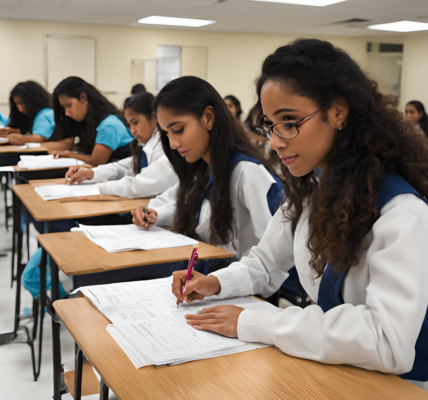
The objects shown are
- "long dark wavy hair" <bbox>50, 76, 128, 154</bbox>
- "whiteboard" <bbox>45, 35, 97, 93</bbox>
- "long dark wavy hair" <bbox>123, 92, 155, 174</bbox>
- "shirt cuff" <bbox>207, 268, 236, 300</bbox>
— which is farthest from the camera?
"whiteboard" <bbox>45, 35, 97, 93</bbox>

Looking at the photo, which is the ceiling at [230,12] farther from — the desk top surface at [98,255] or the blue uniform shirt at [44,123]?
the desk top surface at [98,255]

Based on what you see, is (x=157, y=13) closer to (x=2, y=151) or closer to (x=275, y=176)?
(x=2, y=151)

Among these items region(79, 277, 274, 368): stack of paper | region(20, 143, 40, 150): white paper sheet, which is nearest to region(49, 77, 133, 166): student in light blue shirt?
region(20, 143, 40, 150): white paper sheet

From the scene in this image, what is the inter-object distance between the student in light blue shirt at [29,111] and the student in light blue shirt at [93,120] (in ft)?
3.68

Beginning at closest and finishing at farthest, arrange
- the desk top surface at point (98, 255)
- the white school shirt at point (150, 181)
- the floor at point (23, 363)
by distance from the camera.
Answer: the desk top surface at point (98, 255) → the floor at point (23, 363) → the white school shirt at point (150, 181)

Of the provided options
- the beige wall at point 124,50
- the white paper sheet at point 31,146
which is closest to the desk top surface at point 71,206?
the white paper sheet at point 31,146

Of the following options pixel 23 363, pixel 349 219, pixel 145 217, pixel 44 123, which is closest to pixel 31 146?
pixel 44 123

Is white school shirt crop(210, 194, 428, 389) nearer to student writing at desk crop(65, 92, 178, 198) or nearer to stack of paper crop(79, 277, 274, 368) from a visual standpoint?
stack of paper crop(79, 277, 274, 368)

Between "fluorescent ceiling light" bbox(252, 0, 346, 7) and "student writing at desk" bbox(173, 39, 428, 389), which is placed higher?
"fluorescent ceiling light" bbox(252, 0, 346, 7)

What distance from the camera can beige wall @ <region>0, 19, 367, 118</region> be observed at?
9102 mm

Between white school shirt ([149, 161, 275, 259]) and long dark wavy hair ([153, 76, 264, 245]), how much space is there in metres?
0.04

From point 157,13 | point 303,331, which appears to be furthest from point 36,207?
point 157,13

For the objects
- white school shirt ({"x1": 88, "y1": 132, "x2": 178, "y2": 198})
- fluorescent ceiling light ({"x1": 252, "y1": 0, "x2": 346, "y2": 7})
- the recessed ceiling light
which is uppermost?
the recessed ceiling light

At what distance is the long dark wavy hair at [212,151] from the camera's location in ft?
6.42
